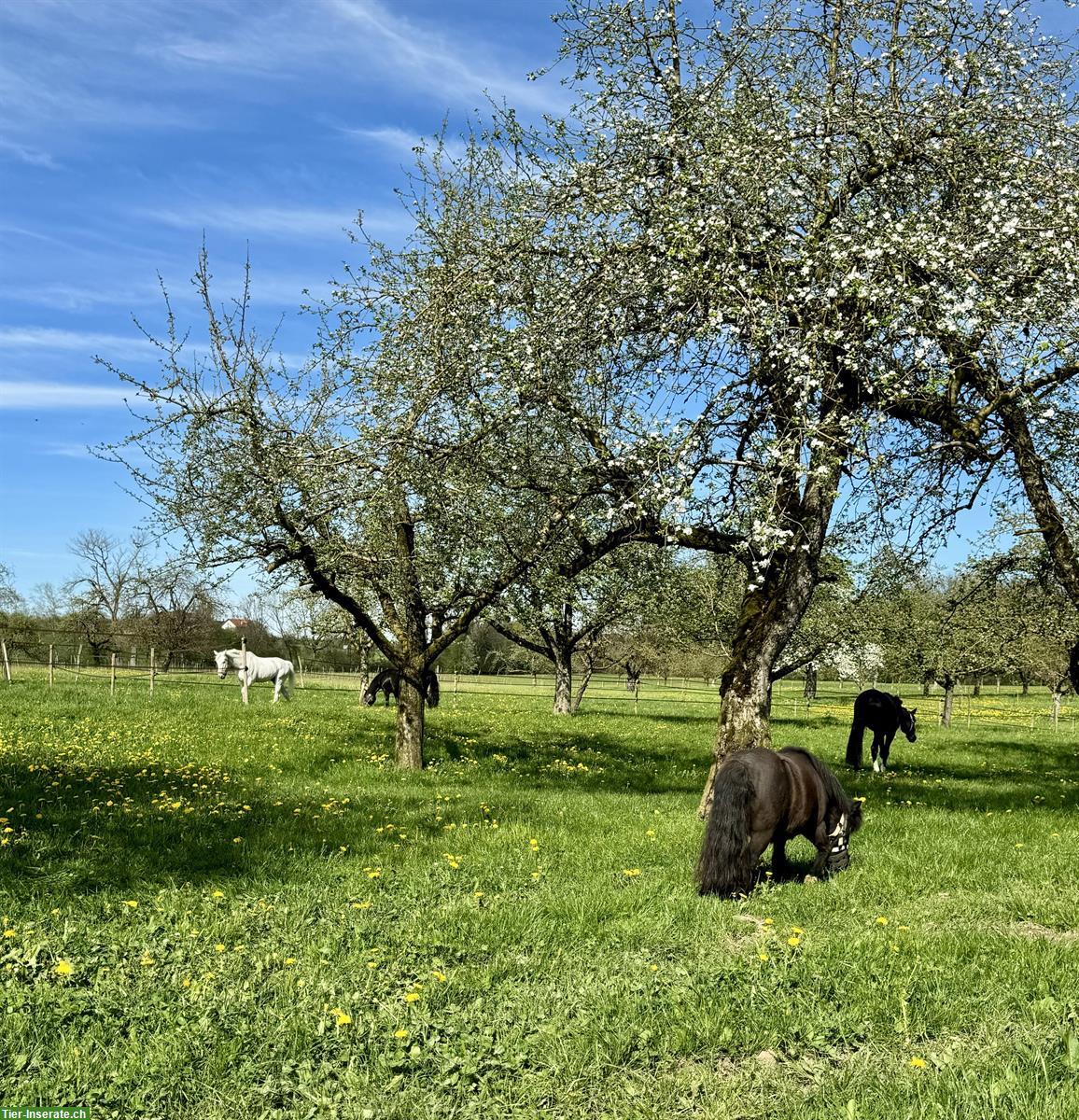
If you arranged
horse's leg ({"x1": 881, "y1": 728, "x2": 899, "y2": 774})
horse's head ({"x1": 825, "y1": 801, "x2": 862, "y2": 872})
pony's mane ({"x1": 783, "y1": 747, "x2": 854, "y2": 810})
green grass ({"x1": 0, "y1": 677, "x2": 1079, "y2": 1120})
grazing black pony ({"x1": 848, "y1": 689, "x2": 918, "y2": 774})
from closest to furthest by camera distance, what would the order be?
green grass ({"x1": 0, "y1": 677, "x2": 1079, "y2": 1120}) → pony's mane ({"x1": 783, "y1": 747, "x2": 854, "y2": 810}) → horse's head ({"x1": 825, "y1": 801, "x2": 862, "y2": 872}) → grazing black pony ({"x1": 848, "y1": 689, "x2": 918, "y2": 774}) → horse's leg ({"x1": 881, "y1": 728, "x2": 899, "y2": 774})

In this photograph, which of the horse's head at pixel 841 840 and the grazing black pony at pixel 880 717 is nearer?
the horse's head at pixel 841 840

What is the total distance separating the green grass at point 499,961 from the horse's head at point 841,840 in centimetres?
34

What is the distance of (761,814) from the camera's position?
9.25 meters

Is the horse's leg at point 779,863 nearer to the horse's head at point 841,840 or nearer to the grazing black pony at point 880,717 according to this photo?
the horse's head at point 841,840

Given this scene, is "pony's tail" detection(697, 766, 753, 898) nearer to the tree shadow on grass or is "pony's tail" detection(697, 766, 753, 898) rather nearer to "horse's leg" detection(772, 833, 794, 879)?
"horse's leg" detection(772, 833, 794, 879)

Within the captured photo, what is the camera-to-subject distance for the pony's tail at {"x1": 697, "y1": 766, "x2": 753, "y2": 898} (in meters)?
9.09

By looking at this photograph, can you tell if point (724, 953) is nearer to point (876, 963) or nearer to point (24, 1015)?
point (876, 963)

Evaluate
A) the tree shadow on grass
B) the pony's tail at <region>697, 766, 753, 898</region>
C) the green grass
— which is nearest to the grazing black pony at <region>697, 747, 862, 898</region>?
the pony's tail at <region>697, 766, 753, 898</region>

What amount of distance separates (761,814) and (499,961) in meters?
3.40

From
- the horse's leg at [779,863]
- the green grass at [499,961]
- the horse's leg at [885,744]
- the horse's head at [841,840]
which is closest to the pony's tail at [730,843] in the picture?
the green grass at [499,961]

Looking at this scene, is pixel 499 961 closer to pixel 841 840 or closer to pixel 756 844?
pixel 756 844

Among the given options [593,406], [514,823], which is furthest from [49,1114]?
[593,406]

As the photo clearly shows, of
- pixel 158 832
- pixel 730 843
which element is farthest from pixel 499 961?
pixel 158 832

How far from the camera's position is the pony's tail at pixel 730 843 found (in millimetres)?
9086
